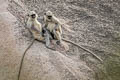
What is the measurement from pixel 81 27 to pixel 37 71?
2982 millimetres

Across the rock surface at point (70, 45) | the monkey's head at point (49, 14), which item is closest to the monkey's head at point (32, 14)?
the monkey's head at point (49, 14)

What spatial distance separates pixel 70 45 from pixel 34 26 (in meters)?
1.51

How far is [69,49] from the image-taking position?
27.6 ft

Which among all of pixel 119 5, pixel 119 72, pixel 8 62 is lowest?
pixel 119 72

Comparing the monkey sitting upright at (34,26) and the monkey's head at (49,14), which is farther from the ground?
the monkey's head at (49,14)

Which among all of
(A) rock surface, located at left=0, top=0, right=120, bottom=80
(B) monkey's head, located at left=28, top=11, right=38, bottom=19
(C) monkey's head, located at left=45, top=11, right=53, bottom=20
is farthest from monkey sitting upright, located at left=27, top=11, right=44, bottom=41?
(C) monkey's head, located at left=45, top=11, right=53, bottom=20

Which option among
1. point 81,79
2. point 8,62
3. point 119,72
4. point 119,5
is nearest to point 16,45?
point 8,62

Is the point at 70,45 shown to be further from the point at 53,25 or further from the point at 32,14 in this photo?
the point at 32,14

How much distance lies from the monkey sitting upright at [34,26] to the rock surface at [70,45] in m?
0.27

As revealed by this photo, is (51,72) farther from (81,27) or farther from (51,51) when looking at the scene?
(81,27)

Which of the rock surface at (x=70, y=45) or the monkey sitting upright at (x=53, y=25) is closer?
the rock surface at (x=70, y=45)

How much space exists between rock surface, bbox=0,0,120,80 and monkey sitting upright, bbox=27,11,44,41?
27cm

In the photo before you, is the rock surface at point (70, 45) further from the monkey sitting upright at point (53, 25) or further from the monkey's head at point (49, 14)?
the monkey's head at point (49, 14)

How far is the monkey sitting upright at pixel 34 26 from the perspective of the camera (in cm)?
791
